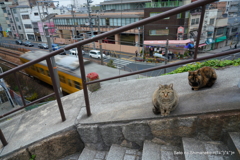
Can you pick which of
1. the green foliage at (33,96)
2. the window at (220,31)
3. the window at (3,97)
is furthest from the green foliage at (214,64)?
the window at (220,31)

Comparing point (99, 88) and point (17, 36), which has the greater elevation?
point (99, 88)

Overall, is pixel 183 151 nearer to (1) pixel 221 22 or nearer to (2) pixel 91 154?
(2) pixel 91 154

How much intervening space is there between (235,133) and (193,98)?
0.55 meters

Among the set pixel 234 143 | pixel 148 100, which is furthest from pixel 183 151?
pixel 148 100

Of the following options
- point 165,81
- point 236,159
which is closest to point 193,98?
point 236,159

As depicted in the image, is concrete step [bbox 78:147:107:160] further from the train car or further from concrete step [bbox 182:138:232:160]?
the train car

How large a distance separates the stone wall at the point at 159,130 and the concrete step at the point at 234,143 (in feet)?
0.20

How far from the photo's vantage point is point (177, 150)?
1701 millimetres

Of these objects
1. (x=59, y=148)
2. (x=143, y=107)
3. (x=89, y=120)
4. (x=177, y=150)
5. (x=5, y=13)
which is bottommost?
(x=59, y=148)

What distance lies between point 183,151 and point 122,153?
0.72 m

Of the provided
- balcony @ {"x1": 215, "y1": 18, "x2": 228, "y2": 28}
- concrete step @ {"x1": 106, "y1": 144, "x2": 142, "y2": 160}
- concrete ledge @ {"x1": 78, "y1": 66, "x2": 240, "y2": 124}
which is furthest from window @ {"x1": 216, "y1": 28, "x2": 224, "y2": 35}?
concrete step @ {"x1": 106, "y1": 144, "x2": 142, "y2": 160}

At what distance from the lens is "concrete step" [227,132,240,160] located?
133 cm

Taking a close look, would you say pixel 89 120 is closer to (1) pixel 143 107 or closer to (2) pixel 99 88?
(1) pixel 143 107

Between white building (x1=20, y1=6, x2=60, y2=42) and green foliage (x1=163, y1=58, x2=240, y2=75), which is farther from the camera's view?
white building (x1=20, y1=6, x2=60, y2=42)
